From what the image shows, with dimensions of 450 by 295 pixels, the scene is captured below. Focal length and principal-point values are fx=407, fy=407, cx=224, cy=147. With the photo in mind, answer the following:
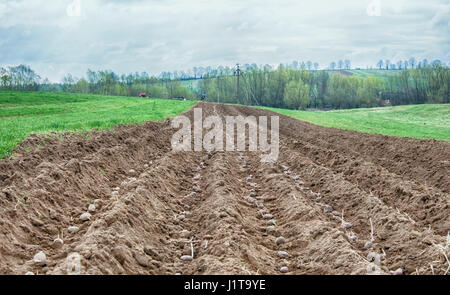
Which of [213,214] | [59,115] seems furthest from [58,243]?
[59,115]

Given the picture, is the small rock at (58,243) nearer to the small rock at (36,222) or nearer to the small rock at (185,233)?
the small rock at (36,222)

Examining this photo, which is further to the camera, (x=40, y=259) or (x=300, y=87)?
(x=300, y=87)

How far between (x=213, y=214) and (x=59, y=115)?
26.2 metres

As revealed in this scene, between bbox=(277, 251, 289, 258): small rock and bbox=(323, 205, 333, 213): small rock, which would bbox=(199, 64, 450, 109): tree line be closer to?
bbox=(323, 205, 333, 213): small rock

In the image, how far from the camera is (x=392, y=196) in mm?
9156

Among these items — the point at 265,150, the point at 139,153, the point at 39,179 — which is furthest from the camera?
the point at 265,150

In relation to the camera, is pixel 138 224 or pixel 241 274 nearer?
pixel 241 274

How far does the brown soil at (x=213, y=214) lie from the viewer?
5488 mm

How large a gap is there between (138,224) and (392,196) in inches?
226

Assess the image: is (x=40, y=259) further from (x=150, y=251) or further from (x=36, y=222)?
(x=36, y=222)

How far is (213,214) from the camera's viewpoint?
731 cm

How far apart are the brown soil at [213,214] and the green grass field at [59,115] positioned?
2.81 m
